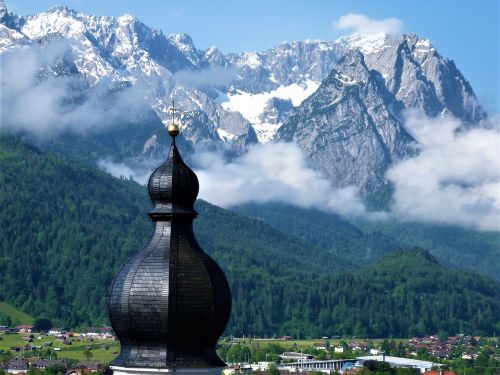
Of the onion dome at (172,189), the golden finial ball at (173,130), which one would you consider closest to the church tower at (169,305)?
the onion dome at (172,189)

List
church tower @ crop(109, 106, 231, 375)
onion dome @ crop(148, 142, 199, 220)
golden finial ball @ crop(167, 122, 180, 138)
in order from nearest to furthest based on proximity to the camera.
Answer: church tower @ crop(109, 106, 231, 375) < onion dome @ crop(148, 142, 199, 220) < golden finial ball @ crop(167, 122, 180, 138)

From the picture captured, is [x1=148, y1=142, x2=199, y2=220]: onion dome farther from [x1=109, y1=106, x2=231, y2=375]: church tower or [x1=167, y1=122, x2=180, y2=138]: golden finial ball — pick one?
[x1=167, y1=122, x2=180, y2=138]: golden finial ball

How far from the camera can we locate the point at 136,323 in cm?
2022

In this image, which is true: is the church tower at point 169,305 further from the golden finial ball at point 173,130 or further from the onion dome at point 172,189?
the golden finial ball at point 173,130

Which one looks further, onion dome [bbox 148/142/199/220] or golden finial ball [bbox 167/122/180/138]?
golden finial ball [bbox 167/122/180/138]

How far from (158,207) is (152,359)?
81.2 inches

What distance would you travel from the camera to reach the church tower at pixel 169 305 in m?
20.0

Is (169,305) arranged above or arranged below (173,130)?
below

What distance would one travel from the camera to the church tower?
65.7ft

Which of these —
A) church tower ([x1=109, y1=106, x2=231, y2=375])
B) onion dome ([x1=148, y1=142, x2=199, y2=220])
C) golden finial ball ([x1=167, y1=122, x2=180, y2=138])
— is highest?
golden finial ball ([x1=167, y1=122, x2=180, y2=138])

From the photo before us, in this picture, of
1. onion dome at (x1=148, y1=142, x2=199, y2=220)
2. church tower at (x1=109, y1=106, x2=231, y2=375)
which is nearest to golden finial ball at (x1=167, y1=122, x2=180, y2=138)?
onion dome at (x1=148, y1=142, x2=199, y2=220)

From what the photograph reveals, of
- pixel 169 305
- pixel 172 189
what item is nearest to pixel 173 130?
pixel 172 189

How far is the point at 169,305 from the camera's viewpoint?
65.3 ft

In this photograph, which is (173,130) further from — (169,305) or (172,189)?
(169,305)
